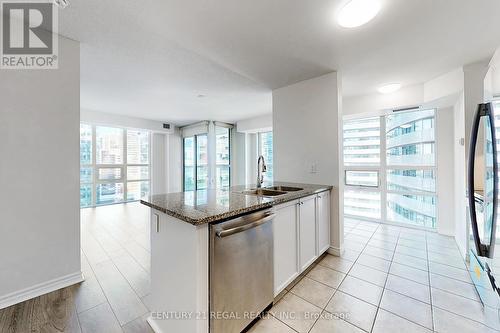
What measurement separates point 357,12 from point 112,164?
263 inches

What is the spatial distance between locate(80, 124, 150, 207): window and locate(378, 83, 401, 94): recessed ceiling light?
6212 millimetres

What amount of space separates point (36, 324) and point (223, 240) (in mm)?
1643

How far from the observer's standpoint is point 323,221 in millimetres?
2633

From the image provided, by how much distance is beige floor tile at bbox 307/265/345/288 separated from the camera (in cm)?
212

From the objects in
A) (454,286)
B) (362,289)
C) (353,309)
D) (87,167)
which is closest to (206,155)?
(87,167)

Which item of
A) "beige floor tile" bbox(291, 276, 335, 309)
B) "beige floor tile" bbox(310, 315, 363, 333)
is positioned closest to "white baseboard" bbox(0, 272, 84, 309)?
"beige floor tile" bbox(291, 276, 335, 309)

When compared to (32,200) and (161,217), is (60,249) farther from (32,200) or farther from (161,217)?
(161,217)

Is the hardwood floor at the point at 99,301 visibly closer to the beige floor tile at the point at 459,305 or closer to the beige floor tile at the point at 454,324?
the beige floor tile at the point at 454,324

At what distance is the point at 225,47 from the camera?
2.22 meters

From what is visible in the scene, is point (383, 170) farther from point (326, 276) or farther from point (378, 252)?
point (326, 276)

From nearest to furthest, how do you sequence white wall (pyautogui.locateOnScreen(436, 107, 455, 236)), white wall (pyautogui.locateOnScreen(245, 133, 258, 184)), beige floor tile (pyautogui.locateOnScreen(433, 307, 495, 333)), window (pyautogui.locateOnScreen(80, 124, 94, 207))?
beige floor tile (pyautogui.locateOnScreen(433, 307, 495, 333))
white wall (pyautogui.locateOnScreen(436, 107, 455, 236))
window (pyautogui.locateOnScreen(80, 124, 94, 207))
white wall (pyautogui.locateOnScreen(245, 133, 258, 184))

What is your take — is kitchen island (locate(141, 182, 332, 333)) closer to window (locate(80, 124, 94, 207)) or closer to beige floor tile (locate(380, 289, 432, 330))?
beige floor tile (locate(380, 289, 432, 330))

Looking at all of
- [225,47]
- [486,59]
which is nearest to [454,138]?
[486,59]

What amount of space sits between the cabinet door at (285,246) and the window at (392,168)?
3.10 metres
